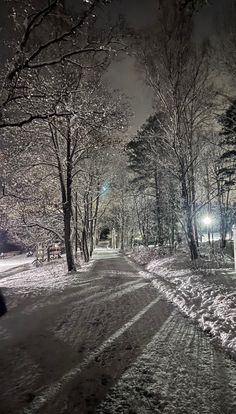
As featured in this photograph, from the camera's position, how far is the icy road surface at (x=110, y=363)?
3541mm

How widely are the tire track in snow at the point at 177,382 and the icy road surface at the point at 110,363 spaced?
11 mm

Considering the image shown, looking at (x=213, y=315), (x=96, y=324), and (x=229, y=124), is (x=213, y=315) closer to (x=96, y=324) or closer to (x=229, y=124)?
(x=96, y=324)

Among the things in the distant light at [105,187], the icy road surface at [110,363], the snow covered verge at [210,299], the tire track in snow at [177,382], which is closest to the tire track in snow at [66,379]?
the icy road surface at [110,363]

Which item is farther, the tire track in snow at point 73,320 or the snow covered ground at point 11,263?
the snow covered ground at point 11,263

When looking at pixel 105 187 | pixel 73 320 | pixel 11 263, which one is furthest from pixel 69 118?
pixel 11 263

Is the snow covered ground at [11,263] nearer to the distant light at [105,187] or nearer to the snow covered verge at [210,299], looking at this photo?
the distant light at [105,187]

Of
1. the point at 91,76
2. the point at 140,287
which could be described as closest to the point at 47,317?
the point at 140,287

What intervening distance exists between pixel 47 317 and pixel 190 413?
4827mm

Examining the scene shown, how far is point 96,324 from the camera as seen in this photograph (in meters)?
6.78

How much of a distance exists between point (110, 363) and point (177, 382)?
3.50 ft

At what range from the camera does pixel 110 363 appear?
4.63 m

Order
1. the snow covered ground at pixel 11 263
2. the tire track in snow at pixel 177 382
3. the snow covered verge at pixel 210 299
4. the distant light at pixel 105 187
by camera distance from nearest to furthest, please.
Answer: the tire track in snow at pixel 177 382
the snow covered verge at pixel 210 299
the distant light at pixel 105 187
the snow covered ground at pixel 11 263

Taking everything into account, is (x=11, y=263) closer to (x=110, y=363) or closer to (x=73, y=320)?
(x=73, y=320)

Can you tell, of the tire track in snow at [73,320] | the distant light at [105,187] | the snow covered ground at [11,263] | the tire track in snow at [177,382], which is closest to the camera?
the tire track in snow at [177,382]
